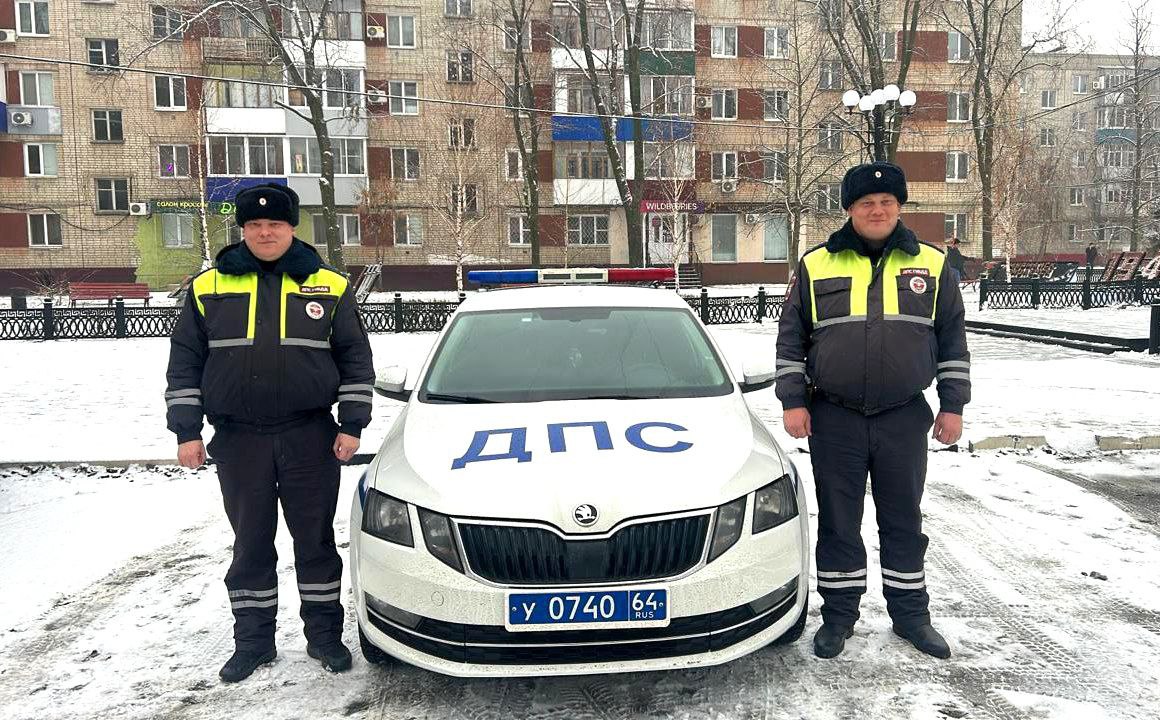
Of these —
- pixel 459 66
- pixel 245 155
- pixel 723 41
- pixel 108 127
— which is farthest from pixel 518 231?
pixel 108 127

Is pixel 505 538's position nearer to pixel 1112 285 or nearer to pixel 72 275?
pixel 1112 285

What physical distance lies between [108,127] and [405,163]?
1273 cm

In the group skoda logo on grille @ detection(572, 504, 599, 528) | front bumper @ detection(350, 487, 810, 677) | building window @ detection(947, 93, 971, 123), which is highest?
building window @ detection(947, 93, 971, 123)

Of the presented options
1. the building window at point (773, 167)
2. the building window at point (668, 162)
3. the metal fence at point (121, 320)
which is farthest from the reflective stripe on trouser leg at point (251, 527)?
the building window at point (773, 167)

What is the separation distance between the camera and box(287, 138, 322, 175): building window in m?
36.3

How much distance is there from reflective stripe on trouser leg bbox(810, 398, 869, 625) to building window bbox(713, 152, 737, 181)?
38.2 meters

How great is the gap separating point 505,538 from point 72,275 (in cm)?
4030

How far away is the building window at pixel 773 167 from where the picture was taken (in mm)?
38994

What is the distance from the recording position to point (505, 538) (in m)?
2.77

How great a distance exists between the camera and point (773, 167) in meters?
40.0

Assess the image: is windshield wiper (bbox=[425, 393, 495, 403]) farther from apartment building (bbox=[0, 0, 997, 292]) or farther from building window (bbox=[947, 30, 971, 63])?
building window (bbox=[947, 30, 971, 63])

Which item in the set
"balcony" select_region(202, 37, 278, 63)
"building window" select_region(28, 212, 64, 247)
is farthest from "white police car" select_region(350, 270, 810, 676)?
"building window" select_region(28, 212, 64, 247)

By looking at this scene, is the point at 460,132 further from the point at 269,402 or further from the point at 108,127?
the point at 269,402

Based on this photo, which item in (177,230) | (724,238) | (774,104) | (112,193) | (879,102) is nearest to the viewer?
(879,102)
